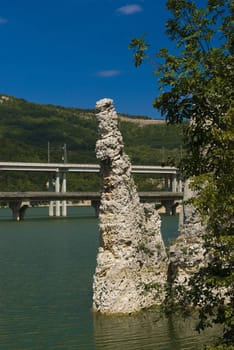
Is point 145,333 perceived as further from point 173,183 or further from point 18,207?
point 173,183

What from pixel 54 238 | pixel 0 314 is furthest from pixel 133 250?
pixel 54 238

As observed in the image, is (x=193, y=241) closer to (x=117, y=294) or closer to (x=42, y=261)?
(x=117, y=294)

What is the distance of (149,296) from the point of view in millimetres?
19500

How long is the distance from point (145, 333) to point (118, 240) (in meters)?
3.19

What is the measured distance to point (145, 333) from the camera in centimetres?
1780

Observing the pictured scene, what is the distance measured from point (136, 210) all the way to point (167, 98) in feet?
30.0

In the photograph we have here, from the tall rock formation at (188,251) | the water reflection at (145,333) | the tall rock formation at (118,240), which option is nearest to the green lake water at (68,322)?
the water reflection at (145,333)

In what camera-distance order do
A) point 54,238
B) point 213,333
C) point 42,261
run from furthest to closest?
point 54,238 < point 42,261 < point 213,333

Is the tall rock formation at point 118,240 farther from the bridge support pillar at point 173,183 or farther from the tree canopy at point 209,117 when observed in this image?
the bridge support pillar at point 173,183

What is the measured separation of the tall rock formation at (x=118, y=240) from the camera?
19.1m

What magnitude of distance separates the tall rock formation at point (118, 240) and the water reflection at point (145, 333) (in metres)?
0.44

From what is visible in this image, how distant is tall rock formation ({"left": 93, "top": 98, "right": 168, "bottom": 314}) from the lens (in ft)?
62.6

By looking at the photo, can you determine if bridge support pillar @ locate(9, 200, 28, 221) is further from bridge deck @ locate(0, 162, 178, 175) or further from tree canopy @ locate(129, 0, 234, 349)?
tree canopy @ locate(129, 0, 234, 349)

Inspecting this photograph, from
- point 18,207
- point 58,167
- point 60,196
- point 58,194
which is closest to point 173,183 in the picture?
point 58,167
